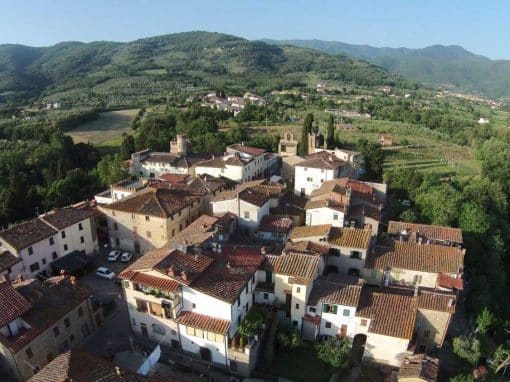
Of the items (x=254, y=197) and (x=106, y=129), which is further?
(x=106, y=129)

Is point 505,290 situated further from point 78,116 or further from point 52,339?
point 78,116

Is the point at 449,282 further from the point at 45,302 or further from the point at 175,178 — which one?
the point at 175,178

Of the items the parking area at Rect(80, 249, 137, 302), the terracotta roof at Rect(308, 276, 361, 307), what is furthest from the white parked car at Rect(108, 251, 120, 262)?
the terracotta roof at Rect(308, 276, 361, 307)

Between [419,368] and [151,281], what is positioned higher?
[151,281]

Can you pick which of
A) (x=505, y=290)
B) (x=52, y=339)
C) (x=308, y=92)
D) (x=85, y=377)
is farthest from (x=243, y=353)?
(x=308, y=92)

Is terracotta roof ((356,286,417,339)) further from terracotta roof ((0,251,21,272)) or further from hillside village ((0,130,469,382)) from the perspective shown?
terracotta roof ((0,251,21,272))

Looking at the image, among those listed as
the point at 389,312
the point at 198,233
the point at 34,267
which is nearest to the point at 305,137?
the point at 198,233

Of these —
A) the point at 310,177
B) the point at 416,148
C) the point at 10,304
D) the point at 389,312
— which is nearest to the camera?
the point at 10,304

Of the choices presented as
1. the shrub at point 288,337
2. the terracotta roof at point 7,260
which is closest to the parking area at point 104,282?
the terracotta roof at point 7,260
